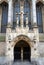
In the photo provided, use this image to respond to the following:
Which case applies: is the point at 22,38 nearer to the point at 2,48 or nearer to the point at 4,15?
the point at 2,48

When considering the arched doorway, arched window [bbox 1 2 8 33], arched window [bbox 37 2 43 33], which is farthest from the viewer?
arched window [bbox 1 2 8 33]

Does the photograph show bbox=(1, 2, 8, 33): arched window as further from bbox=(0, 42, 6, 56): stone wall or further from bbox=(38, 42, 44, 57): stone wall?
bbox=(38, 42, 44, 57): stone wall

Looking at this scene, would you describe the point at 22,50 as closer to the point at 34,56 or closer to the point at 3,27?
the point at 34,56

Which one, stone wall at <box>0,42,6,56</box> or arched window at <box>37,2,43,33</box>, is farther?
arched window at <box>37,2,43,33</box>

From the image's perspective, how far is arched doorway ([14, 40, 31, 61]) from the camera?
19.3 m

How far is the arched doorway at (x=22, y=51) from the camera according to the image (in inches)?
758

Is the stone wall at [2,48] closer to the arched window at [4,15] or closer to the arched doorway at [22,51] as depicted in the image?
the arched doorway at [22,51]

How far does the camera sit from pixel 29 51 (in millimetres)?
19578

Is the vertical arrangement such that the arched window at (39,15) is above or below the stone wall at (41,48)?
above

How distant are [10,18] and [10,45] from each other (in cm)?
436

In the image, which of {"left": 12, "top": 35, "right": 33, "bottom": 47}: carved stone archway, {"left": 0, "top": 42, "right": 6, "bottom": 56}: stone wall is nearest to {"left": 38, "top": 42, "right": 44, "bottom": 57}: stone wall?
{"left": 12, "top": 35, "right": 33, "bottom": 47}: carved stone archway

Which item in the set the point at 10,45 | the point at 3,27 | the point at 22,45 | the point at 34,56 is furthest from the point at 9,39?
the point at 3,27

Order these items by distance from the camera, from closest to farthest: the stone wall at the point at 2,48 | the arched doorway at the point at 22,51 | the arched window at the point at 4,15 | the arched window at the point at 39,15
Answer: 1. the stone wall at the point at 2,48
2. the arched doorway at the point at 22,51
3. the arched window at the point at 39,15
4. the arched window at the point at 4,15

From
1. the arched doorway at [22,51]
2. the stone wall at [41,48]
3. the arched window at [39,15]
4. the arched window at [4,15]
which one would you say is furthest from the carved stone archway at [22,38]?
the arched window at [4,15]
